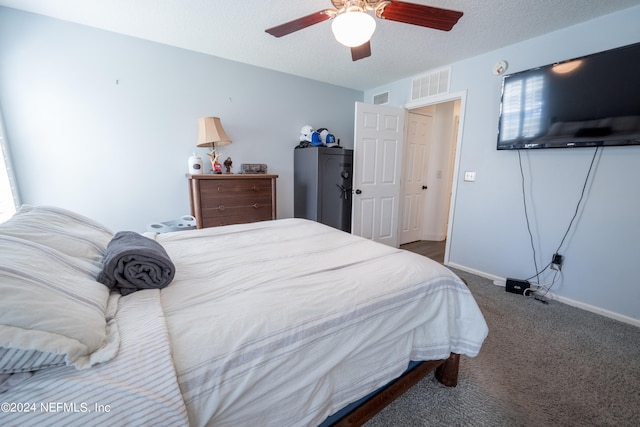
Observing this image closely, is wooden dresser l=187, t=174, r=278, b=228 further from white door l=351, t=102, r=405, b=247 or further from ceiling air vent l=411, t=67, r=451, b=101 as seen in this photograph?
ceiling air vent l=411, t=67, r=451, b=101

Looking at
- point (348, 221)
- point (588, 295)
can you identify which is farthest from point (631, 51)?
point (348, 221)

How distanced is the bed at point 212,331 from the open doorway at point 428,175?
9.33 feet

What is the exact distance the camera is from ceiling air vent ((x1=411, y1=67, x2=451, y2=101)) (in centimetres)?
300

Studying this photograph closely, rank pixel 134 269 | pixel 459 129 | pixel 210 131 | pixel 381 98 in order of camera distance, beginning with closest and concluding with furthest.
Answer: pixel 134 269 < pixel 210 131 < pixel 459 129 < pixel 381 98

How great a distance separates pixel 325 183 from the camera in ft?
10.9

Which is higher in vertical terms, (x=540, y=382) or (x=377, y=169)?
(x=377, y=169)

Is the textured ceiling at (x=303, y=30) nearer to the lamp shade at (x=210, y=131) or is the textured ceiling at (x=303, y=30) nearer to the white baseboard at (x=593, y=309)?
the lamp shade at (x=210, y=131)

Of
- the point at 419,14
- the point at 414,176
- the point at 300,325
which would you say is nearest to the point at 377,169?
the point at 414,176

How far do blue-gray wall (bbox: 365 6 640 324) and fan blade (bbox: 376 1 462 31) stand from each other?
1.53 meters

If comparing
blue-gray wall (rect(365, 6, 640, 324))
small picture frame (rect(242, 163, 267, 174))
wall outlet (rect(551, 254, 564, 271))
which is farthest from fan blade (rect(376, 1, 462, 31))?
wall outlet (rect(551, 254, 564, 271))

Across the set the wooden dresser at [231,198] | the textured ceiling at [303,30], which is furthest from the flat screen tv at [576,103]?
the wooden dresser at [231,198]

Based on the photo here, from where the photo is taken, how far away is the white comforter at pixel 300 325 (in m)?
0.69

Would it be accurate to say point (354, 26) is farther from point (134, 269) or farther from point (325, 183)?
point (325, 183)

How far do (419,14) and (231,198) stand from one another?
2229 mm
